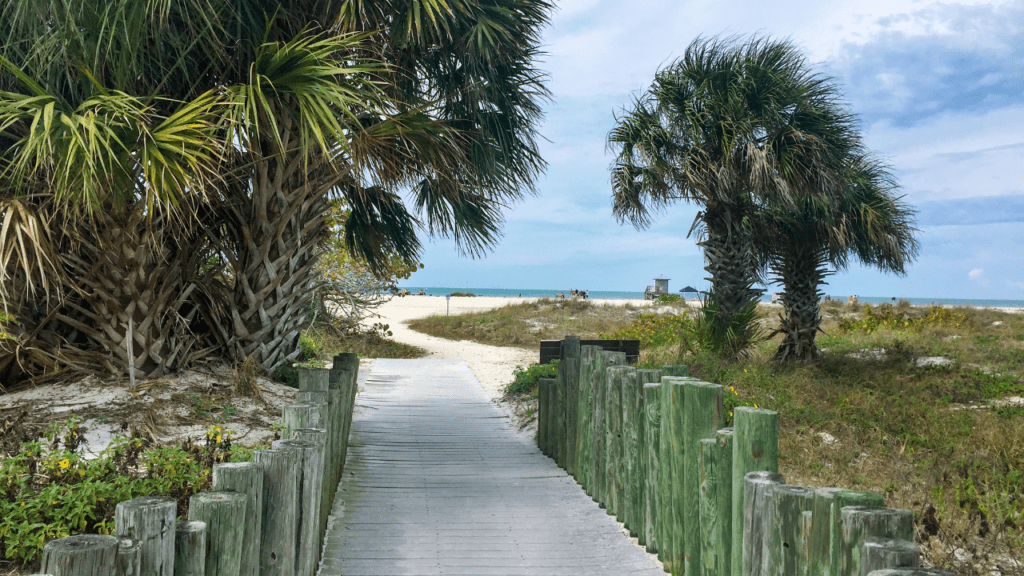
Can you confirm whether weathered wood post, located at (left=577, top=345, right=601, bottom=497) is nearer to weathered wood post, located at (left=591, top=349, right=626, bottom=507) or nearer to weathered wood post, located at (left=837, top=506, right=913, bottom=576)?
weathered wood post, located at (left=591, top=349, right=626, bottom=507)

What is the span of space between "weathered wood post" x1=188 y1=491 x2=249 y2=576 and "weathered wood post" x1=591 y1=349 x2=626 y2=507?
2915 mm

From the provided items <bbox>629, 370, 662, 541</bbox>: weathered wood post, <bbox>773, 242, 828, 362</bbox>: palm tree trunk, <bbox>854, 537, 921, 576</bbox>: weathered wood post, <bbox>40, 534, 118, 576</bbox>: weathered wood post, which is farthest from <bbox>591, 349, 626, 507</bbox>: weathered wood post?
<bbox>773, 242, 828, 362</bbox>: palm tree trunk

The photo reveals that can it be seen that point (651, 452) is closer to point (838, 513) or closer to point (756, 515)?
point (756, 515)

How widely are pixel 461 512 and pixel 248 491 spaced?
2489 mm

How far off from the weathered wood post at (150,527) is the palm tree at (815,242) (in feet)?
36.2

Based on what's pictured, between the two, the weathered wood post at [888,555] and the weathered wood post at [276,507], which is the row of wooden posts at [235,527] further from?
the weathered wood post at [888,555]

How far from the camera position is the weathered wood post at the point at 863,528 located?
207 cm

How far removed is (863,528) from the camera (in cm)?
210

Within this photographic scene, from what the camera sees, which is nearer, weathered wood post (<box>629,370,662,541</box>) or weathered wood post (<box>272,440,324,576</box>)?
weathered wood post (<box>272,440,324,576</box>)

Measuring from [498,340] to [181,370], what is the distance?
14.7 m

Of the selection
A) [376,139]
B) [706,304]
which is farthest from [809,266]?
[376,139]

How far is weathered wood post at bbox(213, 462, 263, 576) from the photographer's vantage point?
2506 millimetres

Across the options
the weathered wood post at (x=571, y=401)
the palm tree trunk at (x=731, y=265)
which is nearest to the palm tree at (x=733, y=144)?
the palm tree trunk at (x=731, y=265)

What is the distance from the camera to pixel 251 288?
271 inches
